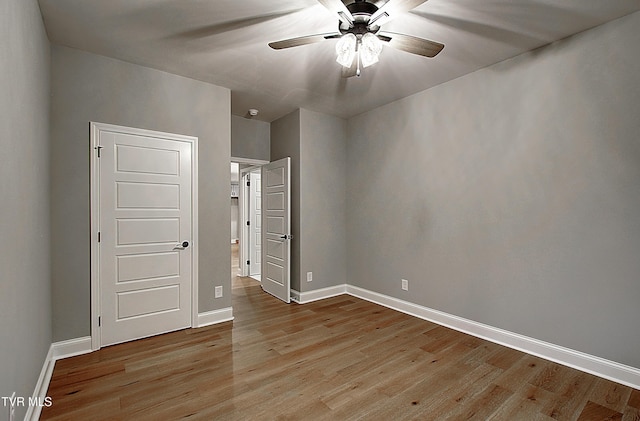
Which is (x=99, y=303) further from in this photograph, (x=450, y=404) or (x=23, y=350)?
(x=450, y=404)

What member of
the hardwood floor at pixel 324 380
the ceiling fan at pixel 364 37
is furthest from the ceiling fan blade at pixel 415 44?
the hardwood floor at pixel 324 380

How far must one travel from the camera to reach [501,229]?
2.99m

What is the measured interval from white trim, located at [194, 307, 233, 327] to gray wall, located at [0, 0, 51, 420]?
130cm

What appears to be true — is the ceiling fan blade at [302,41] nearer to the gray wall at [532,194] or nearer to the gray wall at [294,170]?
the gray wall at [532,194]

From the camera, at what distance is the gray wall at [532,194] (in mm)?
2318

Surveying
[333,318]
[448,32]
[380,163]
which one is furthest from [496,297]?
[448,32]

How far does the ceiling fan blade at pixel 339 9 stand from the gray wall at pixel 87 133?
211cm

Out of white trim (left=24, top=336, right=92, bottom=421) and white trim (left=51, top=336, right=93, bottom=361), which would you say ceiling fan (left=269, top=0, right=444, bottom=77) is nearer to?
white trim (left=24, top=336, right=92, bottom=421)

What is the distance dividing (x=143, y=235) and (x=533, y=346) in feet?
12.8


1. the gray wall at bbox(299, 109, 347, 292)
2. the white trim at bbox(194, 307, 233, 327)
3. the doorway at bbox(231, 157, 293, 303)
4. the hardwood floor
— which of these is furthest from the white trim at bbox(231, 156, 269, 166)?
the hardwood floor

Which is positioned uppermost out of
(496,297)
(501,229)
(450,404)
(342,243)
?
(501,229)

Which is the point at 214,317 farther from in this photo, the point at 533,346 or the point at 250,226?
the point at 533,346

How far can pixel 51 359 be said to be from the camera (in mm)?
2549

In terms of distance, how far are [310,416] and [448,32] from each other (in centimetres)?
307
